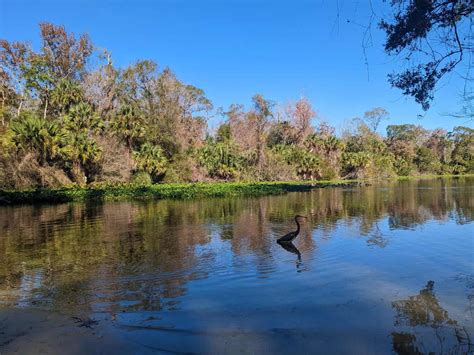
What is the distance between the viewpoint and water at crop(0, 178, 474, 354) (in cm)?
539

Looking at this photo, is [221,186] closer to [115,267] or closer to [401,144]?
[115,267]

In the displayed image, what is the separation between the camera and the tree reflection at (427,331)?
497cm

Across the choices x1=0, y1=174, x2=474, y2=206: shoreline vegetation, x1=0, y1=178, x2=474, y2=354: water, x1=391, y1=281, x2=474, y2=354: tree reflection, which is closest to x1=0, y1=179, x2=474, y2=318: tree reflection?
x1=0, y1=178, x2=474, y2=354: water

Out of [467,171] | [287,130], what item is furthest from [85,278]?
[467,171]

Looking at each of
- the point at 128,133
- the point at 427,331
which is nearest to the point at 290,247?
the point at 427,331

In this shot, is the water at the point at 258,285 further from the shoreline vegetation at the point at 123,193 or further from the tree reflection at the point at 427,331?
the shoreline vegetation at the point at 123,193

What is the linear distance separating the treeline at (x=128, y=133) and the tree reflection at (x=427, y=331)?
30.6m

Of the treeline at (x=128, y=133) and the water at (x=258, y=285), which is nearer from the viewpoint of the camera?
the water at (x=258, y=285)

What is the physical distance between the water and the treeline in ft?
65.1

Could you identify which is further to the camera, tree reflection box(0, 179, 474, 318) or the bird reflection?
the bird reflection

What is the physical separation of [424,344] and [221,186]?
3370 centimetres

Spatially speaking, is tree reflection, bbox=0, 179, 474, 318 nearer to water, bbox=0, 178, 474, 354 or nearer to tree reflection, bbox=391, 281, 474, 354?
water, bbox=0, 178, 474, 354

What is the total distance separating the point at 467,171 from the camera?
89.4 meters

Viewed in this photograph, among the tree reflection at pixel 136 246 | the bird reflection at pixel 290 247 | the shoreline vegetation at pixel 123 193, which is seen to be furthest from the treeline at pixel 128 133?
the bird reflection at pixel 290 247
